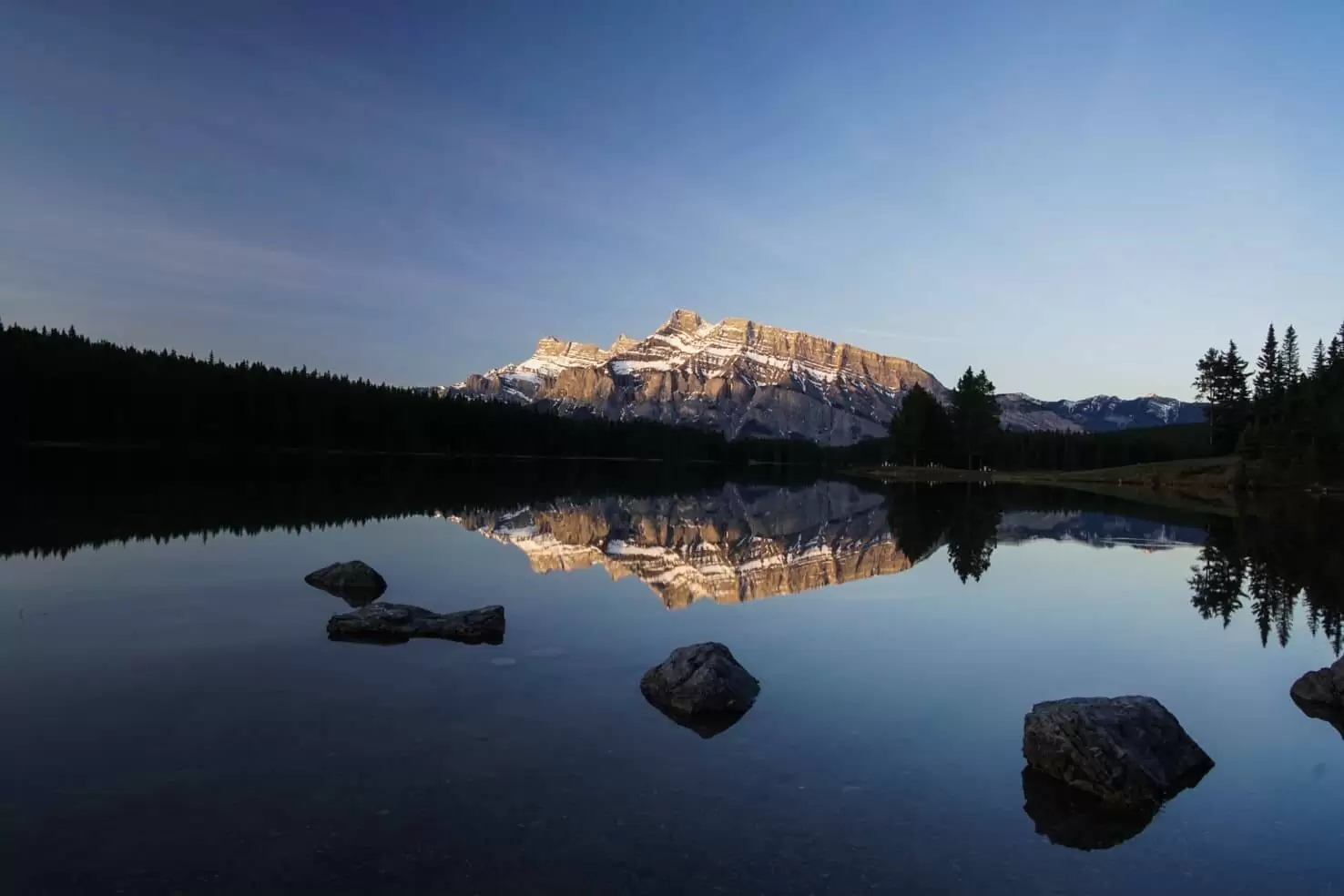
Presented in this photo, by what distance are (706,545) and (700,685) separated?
927 inches

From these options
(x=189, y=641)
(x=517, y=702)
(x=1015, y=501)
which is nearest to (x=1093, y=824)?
(x=517, y=702)

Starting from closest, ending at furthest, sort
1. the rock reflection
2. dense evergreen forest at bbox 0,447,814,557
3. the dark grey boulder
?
the rock reflection → the dark grey boulder → dense evergreen forest at bbox 0,447,814,557

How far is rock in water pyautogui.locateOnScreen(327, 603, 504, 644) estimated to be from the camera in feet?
57.0

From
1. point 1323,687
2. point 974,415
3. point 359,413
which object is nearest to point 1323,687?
point 1323,687

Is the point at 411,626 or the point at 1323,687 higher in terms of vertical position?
the point at 1323,687

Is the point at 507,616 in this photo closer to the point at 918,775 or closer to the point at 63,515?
the point at 918,775

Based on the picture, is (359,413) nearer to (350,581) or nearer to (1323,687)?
(350,581)

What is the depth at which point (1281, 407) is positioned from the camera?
93.1 meters

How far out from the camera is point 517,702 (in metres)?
13.1

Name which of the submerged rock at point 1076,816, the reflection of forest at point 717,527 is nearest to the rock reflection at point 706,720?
the submerged rock at point 1076,816

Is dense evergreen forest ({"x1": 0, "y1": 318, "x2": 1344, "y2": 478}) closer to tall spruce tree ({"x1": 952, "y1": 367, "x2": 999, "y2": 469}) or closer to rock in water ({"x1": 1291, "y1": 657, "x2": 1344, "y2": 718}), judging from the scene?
tall spruce tree ({"x1": 952, "y1": 367, "x2": 999, "y2": 469})

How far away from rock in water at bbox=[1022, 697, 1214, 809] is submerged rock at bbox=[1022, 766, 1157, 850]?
6.9 inches

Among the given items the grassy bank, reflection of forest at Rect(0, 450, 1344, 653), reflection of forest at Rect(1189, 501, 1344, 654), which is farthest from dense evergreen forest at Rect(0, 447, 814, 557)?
the grassy bank

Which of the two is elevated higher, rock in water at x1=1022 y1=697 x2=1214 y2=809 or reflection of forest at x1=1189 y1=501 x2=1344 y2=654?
reflection of forest at x1=1189 y1=501 x2=1344 y2=654
